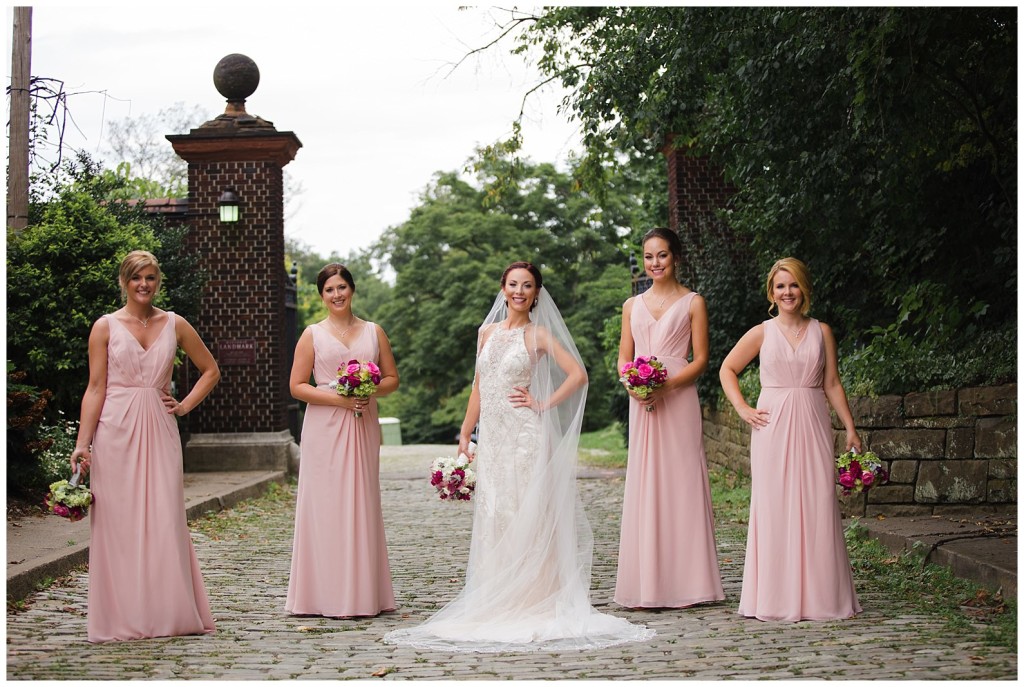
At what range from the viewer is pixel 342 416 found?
737 centimetres

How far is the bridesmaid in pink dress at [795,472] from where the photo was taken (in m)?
6.70

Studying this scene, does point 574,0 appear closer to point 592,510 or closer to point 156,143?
point 592,510

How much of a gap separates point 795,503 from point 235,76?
486 inches

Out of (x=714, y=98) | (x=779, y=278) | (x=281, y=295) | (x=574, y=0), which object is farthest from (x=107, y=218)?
(x=779, y=278)

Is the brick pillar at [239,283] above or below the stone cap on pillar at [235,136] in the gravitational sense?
below

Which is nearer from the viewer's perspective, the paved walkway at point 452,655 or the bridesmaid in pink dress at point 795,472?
the paved walkway at point 452,655

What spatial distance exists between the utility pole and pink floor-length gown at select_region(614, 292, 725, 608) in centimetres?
655

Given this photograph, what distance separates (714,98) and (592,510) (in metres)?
4.83

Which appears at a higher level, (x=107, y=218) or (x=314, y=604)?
(x=107, y=218)

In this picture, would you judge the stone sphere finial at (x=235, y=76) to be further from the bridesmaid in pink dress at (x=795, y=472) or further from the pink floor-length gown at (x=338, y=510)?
the bridesmaid in pink dress at (x=795, y=472)

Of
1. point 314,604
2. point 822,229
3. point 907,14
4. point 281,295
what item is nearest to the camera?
point 314,604

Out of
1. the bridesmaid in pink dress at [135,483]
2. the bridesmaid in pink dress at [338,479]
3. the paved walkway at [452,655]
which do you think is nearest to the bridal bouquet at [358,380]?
the bridesmaid in pink dress at [338,479]

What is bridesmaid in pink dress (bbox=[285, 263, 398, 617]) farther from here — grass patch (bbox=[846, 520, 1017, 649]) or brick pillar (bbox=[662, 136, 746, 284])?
brick pillar (bbox=[662, 136, 746, 284])

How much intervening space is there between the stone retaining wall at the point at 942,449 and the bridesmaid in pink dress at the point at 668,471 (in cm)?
378
